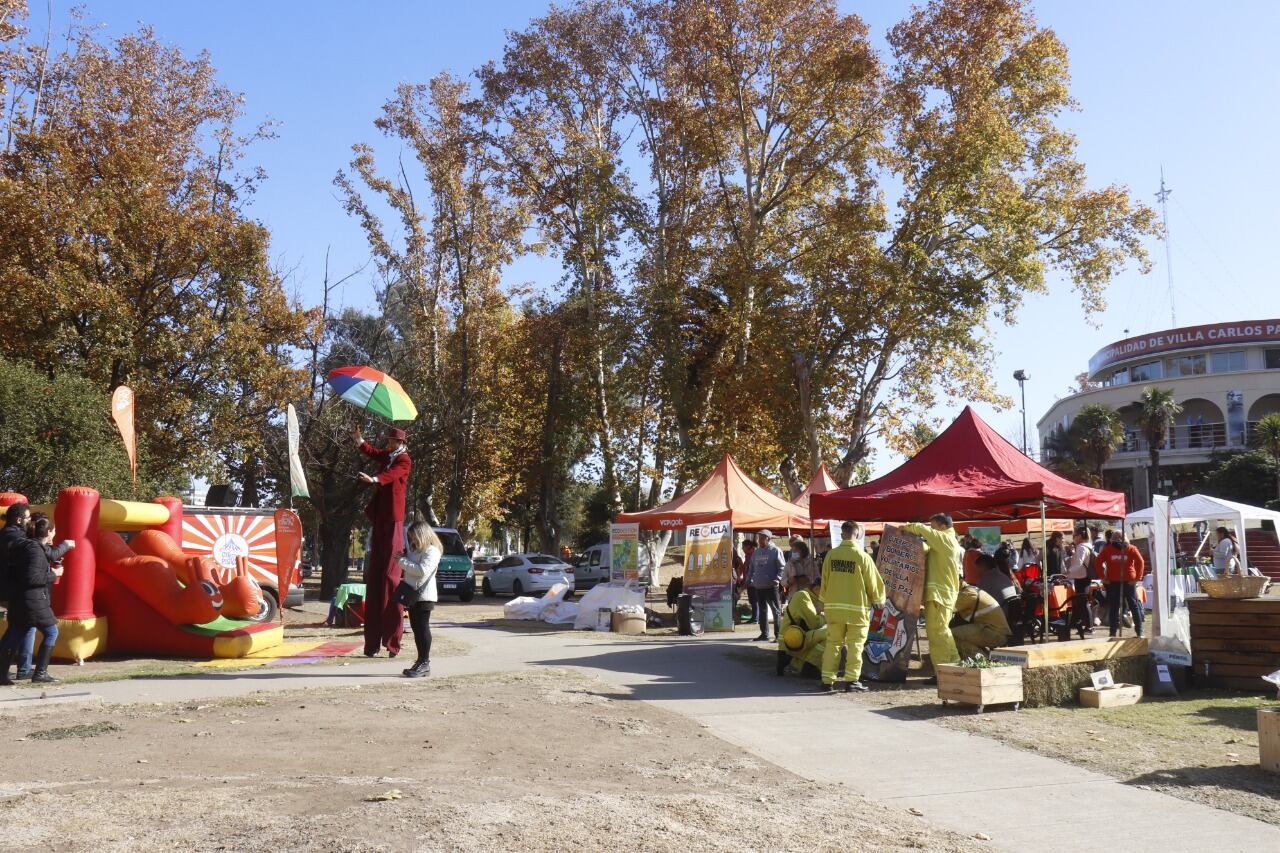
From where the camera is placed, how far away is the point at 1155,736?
8.88 metres

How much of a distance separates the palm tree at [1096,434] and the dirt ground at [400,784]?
5921 cm

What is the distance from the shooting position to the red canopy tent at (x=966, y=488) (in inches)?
526

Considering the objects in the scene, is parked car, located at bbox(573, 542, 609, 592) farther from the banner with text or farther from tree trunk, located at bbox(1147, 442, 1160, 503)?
tree trunk, located at bbox(1147, 442, 1160, 503)

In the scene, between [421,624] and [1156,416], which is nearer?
[421,624]

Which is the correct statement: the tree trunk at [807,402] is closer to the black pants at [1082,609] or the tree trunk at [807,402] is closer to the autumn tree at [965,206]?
the autumn tree at [965,206]

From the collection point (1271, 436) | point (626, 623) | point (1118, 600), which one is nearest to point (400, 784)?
point (626, 623)

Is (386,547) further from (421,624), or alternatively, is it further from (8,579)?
(8,579)

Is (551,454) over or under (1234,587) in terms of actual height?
over

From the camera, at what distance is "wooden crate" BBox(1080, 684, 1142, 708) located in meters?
10.4

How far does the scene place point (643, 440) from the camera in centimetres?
3256

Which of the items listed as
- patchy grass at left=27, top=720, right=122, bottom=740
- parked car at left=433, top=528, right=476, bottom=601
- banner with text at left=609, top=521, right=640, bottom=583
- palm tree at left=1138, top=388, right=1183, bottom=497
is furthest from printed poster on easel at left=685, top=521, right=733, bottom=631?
palm tree at left=1138, top=388, right=1183, bottom=497

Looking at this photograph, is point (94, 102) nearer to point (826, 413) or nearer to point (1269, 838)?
point (826, 413)

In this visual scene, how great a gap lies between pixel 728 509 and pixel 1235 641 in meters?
9.45

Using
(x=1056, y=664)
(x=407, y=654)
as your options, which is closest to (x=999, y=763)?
(x=1056, y=664)
